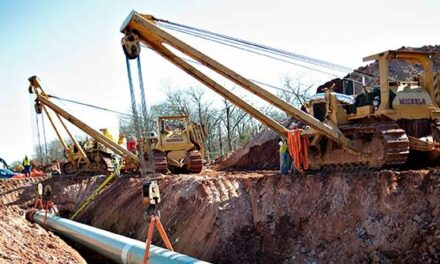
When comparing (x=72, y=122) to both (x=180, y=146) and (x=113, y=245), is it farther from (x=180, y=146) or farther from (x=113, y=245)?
(x=113, y=245)

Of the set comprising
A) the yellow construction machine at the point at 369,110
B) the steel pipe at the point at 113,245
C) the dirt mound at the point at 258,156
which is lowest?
the steel pipe at the point at 113,245

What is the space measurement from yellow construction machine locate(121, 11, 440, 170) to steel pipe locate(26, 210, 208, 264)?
4440mm

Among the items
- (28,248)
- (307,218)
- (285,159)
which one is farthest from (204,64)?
Answer: (28,248)

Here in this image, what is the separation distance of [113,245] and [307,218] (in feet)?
14.0

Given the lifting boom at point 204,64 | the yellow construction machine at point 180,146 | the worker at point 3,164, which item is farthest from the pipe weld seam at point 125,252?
the worker at point 3,164

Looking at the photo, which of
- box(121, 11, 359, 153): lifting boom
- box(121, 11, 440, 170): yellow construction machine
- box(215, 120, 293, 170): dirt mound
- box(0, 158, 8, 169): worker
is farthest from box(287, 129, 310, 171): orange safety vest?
box(0, 158, 8, 169): worker

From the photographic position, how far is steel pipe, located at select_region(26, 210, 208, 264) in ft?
25.1

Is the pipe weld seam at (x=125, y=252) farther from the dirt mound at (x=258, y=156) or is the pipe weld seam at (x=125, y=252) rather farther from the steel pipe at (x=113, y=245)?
the dirt mound at (x=258, y=156)

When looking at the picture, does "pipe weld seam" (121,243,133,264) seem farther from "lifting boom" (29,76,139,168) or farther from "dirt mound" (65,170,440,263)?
"lifting boom" (29,76,139,168)

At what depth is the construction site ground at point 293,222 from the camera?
8.62 m

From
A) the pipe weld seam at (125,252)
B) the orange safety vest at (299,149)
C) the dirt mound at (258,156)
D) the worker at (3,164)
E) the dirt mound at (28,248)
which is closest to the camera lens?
the dirt mound at (28,248)

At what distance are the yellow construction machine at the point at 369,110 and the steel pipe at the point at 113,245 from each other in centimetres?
444

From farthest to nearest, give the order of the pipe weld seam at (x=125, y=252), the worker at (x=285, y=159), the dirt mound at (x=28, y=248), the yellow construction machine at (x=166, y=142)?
the yellow construction machine at (x=166, y=142), the worker at (x=285, y=159), the pipe weld seam at (x=125, y=252), the dirt mound at (x=28, y=248)

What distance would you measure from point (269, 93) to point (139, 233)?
21.7 ft
